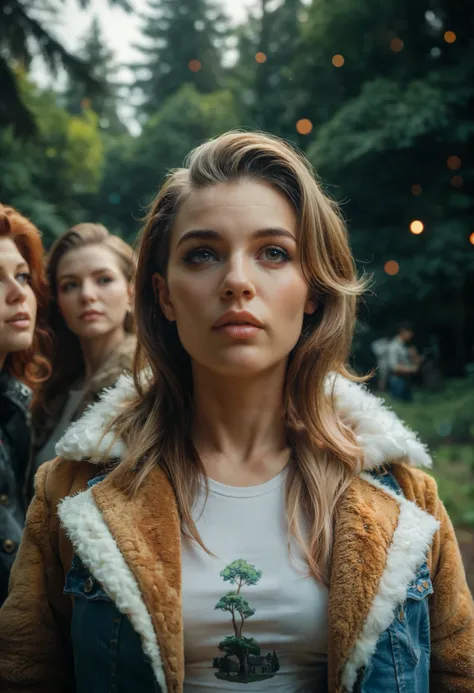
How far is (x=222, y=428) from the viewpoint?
179cm

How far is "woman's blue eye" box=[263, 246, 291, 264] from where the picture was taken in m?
1.64

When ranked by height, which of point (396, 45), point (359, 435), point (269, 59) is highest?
point (269, 59)

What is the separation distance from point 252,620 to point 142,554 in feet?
0.95

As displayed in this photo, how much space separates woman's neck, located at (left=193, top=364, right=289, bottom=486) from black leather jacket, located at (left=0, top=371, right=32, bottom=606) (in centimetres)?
90

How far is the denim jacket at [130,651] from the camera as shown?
1.47 metres

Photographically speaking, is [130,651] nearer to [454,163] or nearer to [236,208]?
[236,208]

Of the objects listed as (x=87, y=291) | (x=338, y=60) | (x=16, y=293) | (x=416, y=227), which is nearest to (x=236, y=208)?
(x=16, y=293)

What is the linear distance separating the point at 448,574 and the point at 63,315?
2.12 meters

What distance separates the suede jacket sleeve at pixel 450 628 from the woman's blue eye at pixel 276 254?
0.79m

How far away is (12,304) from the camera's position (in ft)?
7.82

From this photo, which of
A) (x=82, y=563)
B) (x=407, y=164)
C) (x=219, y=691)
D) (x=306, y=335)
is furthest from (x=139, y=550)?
(x=407, y=164)

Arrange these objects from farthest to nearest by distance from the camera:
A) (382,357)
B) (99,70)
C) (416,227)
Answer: (99,70), (382,357), (416,227)

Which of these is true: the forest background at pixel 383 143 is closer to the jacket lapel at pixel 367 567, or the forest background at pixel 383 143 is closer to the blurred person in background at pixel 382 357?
the blurred person in background at pixel 382 357

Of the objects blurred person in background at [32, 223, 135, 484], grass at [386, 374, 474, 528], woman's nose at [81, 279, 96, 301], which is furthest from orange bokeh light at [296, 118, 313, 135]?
woman's nose at [81, 279, 96, 301]
